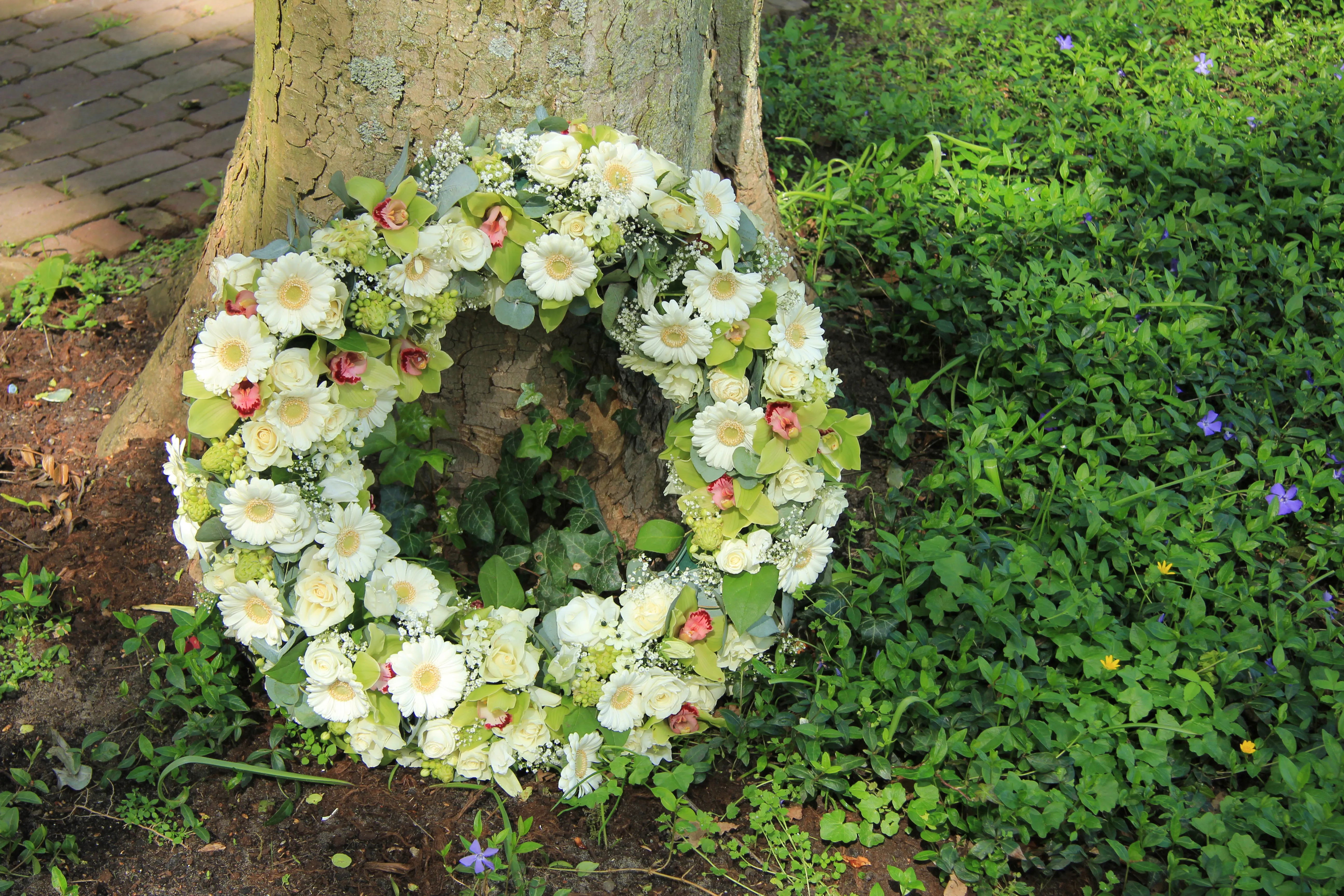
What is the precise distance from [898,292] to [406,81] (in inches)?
65.7

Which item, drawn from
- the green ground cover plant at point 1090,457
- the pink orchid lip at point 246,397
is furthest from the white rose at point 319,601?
the green ground cover plant at point 1090,457

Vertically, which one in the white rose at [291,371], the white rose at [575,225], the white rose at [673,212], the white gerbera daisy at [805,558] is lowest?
the white gerbera daisy at [805,558]

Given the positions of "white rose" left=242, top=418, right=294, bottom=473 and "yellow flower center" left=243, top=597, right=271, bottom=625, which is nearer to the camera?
"white rose" left=242, top=418, right=294, bottom=473

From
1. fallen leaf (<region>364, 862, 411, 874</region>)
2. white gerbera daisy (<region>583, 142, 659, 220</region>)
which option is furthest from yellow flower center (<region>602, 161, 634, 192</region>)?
fallen leaf (<region>364, 862, 411, 874</region>)

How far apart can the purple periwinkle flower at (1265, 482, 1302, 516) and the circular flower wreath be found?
48.5 inches

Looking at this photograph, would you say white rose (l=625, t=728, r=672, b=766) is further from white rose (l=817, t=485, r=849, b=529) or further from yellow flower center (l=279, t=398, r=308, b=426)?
yellow flower center (l=279, t=398, r=308, b=426)

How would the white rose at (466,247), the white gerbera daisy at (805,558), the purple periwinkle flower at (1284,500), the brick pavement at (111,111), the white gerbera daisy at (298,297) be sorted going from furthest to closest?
the brick pavement at (111,111) → the purple periwinkle flower at (1284,500) → the white gerbera daisy at (805,558) → the white rose at (466,247) → the white gerbera daisy at (298,297)

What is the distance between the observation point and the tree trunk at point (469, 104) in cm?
208

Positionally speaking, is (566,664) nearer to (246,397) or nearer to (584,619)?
(584,619)

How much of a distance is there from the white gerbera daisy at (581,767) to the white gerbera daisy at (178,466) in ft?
3.21

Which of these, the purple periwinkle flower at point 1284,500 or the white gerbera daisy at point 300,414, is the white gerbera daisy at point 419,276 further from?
the purple periwinkle flower at point 1284,500

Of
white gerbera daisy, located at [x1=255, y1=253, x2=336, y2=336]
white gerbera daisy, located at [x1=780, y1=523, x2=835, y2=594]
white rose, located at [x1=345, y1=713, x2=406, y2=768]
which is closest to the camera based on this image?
white gerbera daisy, located at [x1=255, y1=253, x2=336, y2=336]

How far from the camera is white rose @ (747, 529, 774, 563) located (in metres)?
2.19

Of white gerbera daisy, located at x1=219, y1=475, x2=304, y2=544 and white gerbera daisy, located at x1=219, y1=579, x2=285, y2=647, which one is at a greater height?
white gerbera daisy, located at x1=219, y1=475, x2=304, y2=544
